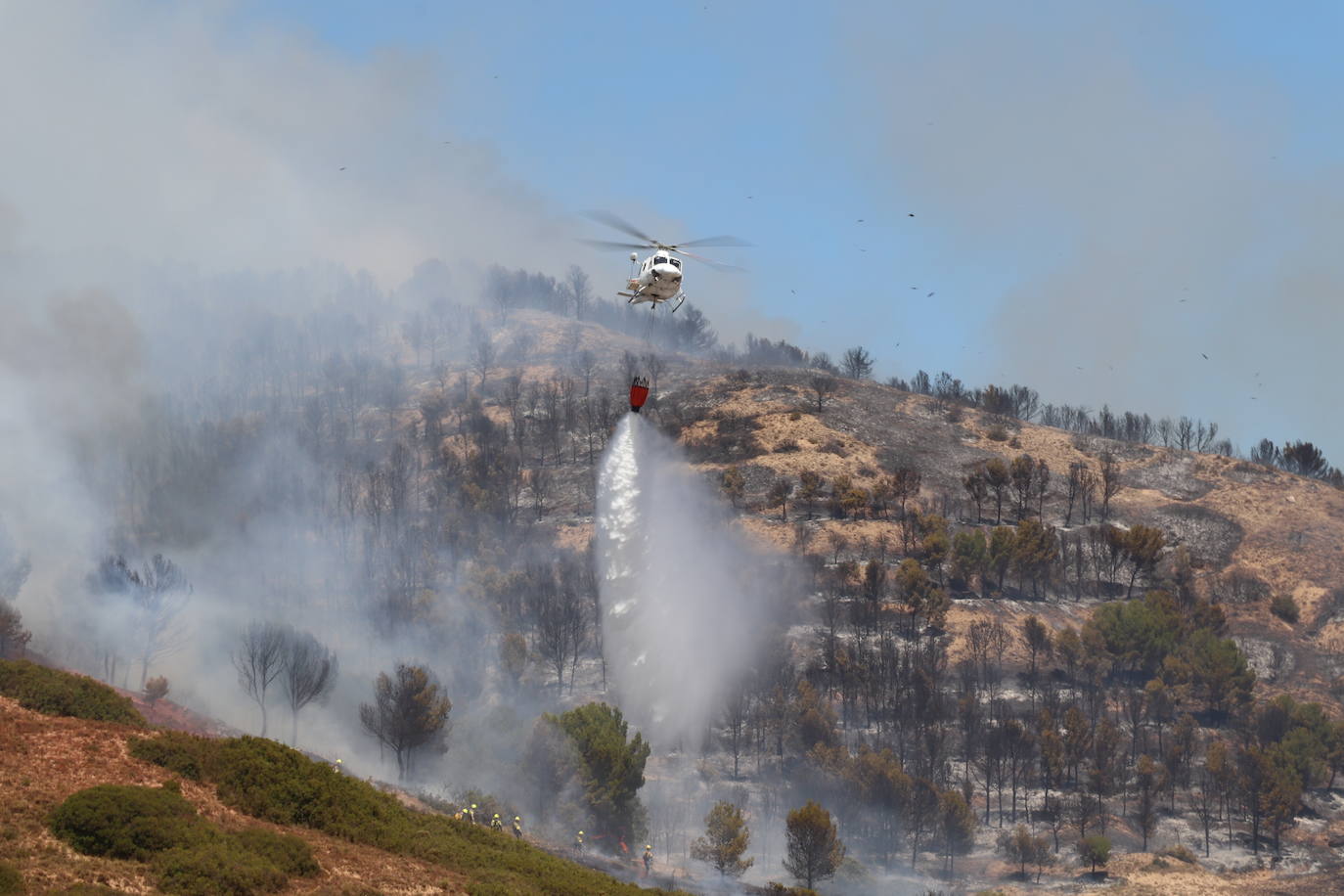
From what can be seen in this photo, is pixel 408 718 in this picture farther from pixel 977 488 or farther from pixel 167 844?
pixel 977 488

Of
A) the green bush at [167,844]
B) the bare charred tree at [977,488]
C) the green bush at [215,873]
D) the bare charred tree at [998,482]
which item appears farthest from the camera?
the bare charred tree at [998,482]

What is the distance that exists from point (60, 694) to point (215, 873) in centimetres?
1500

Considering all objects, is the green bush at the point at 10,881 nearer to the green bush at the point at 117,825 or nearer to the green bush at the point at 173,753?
the green bush at the point at 117,825

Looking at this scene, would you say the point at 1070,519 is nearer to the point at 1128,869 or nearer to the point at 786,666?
the point at 786,666

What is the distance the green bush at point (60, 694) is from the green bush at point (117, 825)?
10714 millimetres

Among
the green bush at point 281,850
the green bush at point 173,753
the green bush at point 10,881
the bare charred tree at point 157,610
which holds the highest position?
the bare charred tree at point 157,610

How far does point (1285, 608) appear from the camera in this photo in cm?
13525

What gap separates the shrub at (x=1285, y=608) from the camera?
135m

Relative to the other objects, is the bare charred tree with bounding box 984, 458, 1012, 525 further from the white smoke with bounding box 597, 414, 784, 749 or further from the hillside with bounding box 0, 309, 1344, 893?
the white smoke with bounding box 597, 414, 784, 749

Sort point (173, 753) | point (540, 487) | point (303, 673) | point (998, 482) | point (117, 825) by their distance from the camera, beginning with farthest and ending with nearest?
point (540, 487) → point (998, 482) → point (303, 673) → point (173, 753) → point (117, 825)

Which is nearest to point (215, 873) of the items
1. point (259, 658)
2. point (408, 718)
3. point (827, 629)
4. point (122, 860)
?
point (122, 860)

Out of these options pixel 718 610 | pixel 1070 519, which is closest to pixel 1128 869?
pixel 718 610

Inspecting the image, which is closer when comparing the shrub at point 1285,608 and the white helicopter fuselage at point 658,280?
the white helicopter fuselage at point 658,280

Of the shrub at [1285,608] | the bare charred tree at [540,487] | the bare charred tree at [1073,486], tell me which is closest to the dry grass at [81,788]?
the bare charred tree at [540,487]
